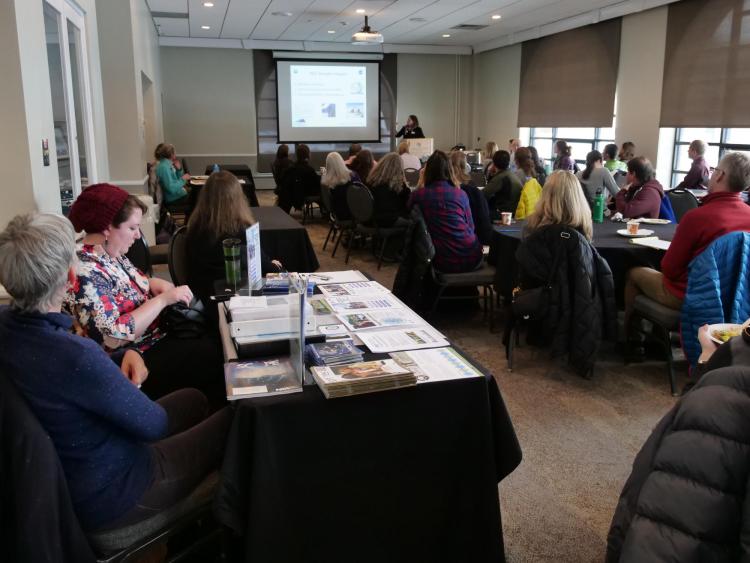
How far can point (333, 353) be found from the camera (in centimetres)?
179

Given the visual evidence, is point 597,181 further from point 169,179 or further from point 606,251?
point 169,179

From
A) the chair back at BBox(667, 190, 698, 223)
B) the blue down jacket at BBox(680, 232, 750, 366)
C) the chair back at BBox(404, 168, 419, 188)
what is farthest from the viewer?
the chair back at BBox(404, 168, 419, 188)

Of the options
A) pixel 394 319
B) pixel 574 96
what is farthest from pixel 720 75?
pixel 394 319

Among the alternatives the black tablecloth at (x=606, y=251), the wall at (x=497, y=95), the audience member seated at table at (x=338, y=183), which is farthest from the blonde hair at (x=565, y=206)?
the wall at (x=497, y=95)

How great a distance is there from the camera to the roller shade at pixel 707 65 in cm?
Result: 694

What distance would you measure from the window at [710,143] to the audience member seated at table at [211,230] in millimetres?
5989

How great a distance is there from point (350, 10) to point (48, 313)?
→ 27.7 feet

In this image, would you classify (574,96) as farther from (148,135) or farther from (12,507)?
(12,507)

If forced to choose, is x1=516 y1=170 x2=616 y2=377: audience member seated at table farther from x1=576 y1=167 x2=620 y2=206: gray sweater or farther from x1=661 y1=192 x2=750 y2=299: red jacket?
x1=576 y1=167 x2=620 y2=206: gray sweater

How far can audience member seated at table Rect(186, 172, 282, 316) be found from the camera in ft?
9.55

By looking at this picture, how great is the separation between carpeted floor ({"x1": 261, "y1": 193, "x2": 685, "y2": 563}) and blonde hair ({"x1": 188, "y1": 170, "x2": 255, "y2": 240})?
163 cm

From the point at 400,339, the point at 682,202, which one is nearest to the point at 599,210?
the point at 682,202

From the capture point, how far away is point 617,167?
25.6 ft

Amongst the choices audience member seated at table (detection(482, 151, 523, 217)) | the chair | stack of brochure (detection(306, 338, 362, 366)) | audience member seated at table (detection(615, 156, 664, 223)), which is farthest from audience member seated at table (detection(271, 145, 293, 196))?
stack of brochure (detection(306, 338, 362, 366))
